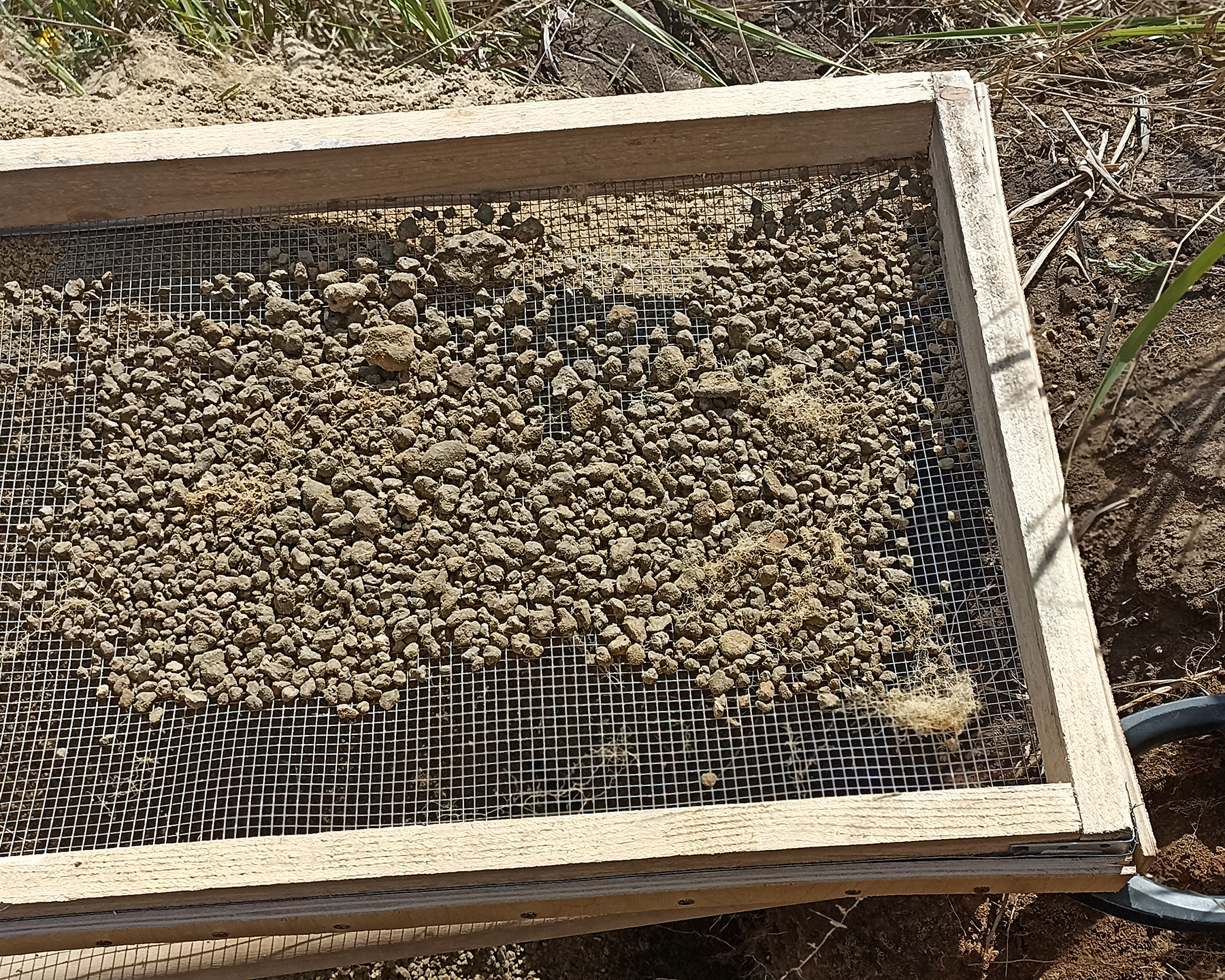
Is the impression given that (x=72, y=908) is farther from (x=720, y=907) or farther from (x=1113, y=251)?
(x=1113, y=251)

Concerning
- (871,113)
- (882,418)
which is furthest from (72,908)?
(871,113)

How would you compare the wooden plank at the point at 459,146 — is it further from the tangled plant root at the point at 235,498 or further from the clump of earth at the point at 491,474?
the tangled plant root at the point at 235,498

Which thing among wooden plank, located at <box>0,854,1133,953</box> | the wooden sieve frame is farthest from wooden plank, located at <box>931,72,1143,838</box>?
wooden plank, located at <box>0,854,1133,953</box>

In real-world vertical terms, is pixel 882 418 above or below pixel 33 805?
above

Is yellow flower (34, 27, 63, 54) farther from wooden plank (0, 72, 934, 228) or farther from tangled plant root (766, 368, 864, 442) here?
tangled plant root (766, 368, 864, 442)

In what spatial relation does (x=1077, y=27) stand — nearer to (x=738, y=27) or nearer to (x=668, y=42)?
(x=738, y=27)

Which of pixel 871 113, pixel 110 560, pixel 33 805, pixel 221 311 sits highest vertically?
pixel 871 113

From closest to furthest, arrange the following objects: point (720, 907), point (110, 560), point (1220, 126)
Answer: point (720, 907)
point (110, 560)
point (1220, 126)
